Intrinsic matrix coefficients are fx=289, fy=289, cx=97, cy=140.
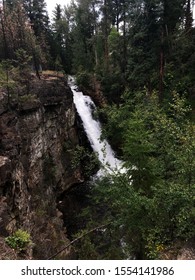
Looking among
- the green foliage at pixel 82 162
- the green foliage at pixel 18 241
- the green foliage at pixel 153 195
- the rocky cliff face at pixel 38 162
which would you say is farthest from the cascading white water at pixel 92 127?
the green foliage at pixel 18 241

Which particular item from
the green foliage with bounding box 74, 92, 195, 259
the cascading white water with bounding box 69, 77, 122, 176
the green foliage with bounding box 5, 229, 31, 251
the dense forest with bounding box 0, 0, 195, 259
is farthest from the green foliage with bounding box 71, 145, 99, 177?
the green foliage with bounding box 5, 229, 31, 251

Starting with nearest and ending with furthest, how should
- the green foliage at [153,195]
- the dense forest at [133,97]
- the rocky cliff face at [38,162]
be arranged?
the green foliage at [153,195], the dense forest at [133,97], the rocky cliff face at [38,162]

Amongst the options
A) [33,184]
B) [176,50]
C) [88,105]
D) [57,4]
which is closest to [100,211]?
[33,184]

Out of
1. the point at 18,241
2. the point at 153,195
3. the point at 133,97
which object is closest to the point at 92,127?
the point at 133,97

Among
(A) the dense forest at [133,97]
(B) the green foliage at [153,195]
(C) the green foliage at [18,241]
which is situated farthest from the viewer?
(A) the dense forest at [133,97]

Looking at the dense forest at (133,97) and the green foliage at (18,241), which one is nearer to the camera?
the green foliage at (18,241)

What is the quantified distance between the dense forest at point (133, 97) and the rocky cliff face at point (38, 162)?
1.48 m

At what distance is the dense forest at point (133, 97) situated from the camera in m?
10.4

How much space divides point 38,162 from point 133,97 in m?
11.8

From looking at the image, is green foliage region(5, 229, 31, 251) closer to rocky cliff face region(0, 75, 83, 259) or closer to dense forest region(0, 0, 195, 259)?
rocky cliff face region(0, 75, 83, 259)

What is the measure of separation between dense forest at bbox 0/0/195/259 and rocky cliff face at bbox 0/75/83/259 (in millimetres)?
1477

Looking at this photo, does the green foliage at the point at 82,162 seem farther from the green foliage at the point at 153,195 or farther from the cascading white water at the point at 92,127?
the green foliage at the point at 153,195

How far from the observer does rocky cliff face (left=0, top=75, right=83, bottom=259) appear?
11664 millimetres

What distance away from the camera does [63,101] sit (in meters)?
22.8
